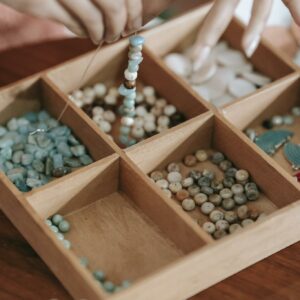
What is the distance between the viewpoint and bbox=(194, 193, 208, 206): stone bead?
4.35ft

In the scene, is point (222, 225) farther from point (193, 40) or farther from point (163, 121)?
point (193, 40)

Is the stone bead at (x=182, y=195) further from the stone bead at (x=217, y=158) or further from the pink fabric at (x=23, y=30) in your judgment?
the pink fabric at (x=23, y=30)

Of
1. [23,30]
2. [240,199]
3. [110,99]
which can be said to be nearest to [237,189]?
[240,199]

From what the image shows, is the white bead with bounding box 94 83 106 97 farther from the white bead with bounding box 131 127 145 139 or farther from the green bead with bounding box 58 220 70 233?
the green bead with bounding box 58 220 70 233

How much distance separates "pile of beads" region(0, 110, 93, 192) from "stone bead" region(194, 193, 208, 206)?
193mm

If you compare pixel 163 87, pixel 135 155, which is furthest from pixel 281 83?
pixel 135 155

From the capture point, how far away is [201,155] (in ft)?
4.62

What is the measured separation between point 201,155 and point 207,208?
0.13 m

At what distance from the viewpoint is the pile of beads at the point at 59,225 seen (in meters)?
1.26

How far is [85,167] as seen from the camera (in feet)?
4.18

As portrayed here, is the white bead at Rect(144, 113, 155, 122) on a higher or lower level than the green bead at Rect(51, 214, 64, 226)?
higher

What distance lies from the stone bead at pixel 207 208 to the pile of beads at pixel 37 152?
0.21 meters

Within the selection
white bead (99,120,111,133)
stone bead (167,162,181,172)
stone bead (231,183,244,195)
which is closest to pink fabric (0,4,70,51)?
white bead (99,120,111,133)

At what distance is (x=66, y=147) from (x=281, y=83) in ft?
1.31
